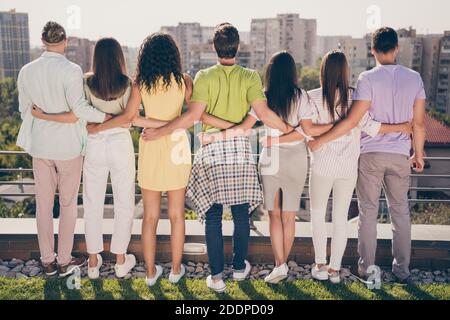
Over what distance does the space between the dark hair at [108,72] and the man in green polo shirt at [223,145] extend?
39 centimetres

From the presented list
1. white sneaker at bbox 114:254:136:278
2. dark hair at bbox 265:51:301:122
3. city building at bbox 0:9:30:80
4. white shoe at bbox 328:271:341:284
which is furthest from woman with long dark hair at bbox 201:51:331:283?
city building at bbox 0:9:30:80

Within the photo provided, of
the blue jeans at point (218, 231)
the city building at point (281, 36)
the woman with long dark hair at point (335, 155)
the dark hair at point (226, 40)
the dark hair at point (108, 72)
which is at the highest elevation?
the city building at point (281, 36)

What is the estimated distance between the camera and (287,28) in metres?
97.1

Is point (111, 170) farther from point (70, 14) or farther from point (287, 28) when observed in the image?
point (287, 28)

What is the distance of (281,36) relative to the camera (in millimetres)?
97500

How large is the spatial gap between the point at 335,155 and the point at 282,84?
0.68 metres

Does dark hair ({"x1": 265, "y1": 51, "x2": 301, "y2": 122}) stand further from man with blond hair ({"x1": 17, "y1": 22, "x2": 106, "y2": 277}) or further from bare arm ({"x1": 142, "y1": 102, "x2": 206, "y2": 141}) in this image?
man with blond hair ({"x1": 17, "y1": 22, "x2": 106, "y2": 277})

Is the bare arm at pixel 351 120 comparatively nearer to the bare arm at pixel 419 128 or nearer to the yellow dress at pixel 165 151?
the bare arm at pixel 419 128

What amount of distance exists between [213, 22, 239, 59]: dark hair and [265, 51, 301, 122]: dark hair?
1.02ft

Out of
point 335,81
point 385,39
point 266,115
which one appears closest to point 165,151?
point 266,115

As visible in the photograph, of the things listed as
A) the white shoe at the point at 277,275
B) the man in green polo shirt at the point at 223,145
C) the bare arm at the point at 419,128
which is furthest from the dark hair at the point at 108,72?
the bare arm at the point at 419,128

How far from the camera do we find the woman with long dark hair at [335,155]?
3885 millimetres
